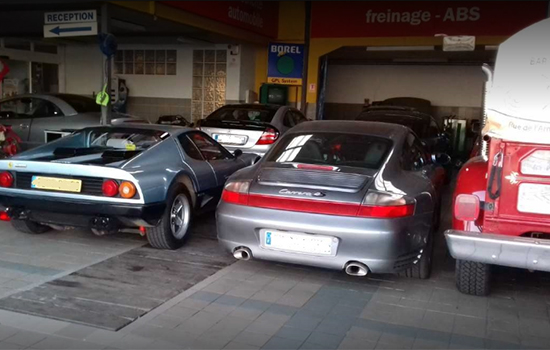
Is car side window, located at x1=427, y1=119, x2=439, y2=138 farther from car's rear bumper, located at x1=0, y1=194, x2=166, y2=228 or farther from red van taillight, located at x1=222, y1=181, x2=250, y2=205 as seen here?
car's rear bumper, located at x1=0, y1=194, x2=166, y2=228

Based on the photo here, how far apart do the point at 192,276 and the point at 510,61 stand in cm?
306

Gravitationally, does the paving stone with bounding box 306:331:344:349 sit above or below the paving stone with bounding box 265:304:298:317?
above

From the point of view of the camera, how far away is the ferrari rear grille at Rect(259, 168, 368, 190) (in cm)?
415

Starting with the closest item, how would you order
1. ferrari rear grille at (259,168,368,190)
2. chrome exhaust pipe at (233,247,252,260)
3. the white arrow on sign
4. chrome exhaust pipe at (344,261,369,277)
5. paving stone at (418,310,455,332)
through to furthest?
paving stone at (418,310,455,332) → chrome exhaust pipe at (344,261,369,277) → ferrari rear grille at (259,168,368,190) → chrome exhaust pipe at (233,247,252,260) → the white arrow on sign

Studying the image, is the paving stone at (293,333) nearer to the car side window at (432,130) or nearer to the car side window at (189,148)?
the car side window at (189,148)

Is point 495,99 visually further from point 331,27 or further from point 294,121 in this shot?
point 331,27

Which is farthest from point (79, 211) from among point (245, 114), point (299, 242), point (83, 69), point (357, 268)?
point (83, 69)

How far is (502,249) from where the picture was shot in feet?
12.0

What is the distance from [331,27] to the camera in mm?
15031

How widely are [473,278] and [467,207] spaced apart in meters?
0.69

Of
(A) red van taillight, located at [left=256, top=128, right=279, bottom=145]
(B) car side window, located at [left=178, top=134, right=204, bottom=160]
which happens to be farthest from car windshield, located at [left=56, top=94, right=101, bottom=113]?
(B) car side window, located at [left=178, top=134, right=204, bottom=160]

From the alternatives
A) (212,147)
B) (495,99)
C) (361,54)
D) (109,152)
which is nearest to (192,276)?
(109,152)

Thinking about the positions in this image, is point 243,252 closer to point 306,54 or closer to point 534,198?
point 534,198

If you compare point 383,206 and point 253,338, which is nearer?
point 253,338
